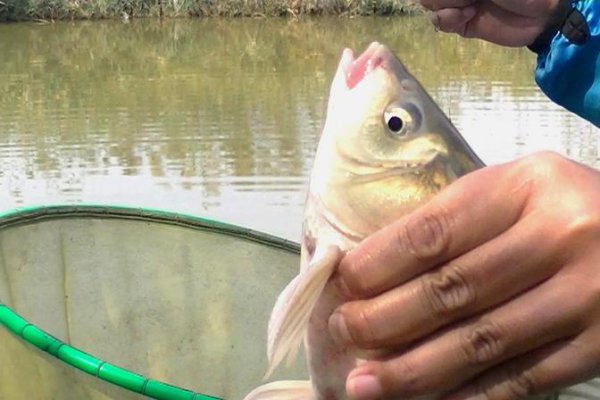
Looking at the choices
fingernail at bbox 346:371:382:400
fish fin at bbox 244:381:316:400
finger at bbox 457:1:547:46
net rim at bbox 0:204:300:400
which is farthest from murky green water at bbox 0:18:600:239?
fingernail at bbox 346:371:382:400

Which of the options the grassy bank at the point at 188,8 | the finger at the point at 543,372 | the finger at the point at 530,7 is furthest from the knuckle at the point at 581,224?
the grassy bank at the point at 188,8

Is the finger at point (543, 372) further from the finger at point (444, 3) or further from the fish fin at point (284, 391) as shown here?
the finger at point (444, 3)

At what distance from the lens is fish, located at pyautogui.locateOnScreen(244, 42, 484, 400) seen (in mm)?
1194

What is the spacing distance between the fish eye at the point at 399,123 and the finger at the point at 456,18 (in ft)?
2.96

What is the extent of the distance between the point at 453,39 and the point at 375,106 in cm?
1953

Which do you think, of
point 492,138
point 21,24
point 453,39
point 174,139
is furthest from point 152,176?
point 21,24

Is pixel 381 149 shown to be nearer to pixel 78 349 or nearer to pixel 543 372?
pixel 543 372

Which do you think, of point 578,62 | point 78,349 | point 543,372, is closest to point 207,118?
point 78,349

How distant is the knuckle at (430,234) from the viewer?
1136 mm

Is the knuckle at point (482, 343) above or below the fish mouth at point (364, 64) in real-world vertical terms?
below

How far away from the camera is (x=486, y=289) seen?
3.69 feet

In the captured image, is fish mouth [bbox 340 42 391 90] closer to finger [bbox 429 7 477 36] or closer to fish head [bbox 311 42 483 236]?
fish head [bbox 311 42 483 236]

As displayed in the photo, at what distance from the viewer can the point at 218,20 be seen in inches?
1020

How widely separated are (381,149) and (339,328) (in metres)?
0.27
